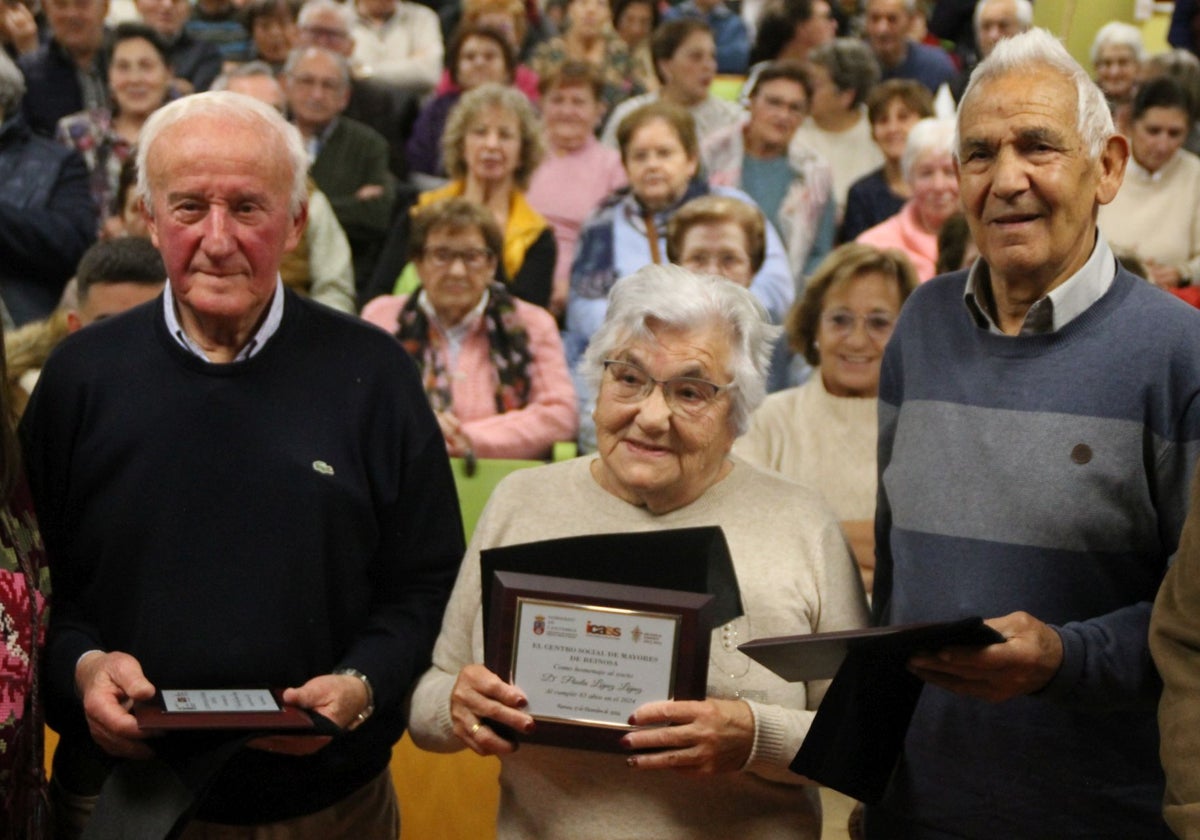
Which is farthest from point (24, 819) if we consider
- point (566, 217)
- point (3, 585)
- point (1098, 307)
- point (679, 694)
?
point (566, 217)

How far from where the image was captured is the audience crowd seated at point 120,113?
5805mm

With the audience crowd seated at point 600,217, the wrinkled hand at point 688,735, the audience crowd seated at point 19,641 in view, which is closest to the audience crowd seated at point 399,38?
the audience crowd seated at point 600,217

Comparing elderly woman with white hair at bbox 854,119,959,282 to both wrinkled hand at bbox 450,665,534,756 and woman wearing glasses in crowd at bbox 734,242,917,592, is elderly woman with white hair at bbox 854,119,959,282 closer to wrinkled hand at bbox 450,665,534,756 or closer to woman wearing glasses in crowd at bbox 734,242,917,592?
woman wearing glasses in crowd at bbox 734,242,917,592

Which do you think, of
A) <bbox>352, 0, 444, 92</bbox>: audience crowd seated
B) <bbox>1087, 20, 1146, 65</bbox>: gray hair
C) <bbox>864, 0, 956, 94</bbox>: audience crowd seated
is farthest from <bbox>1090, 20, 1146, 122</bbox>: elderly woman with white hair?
<bbox>352, 0, 444, 92</bbox>: audience crowd seated

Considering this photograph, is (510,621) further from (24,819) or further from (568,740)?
(24,819)

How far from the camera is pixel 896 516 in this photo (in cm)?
238

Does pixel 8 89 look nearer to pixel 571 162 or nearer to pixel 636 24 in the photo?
pixel 571 162

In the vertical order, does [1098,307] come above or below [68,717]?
above

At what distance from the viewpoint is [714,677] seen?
2.41 m

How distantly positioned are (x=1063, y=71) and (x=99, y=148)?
4.51 meters

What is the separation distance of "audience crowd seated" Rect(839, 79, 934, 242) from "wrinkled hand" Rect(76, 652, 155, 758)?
458 centimetres

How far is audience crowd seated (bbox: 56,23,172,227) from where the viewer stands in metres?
5.80

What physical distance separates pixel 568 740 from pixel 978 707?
61 centimetres

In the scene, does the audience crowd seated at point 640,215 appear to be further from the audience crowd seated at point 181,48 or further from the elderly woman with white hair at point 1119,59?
the elderly woman with white hair at point 1119,59
